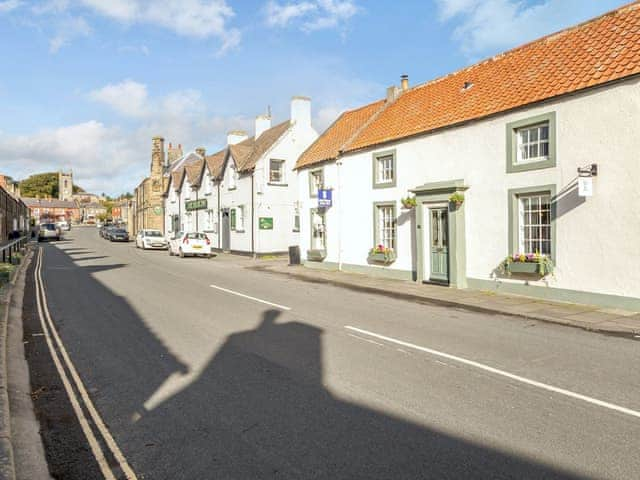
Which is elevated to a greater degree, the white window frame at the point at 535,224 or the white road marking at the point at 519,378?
the white window frame at the point at 535,224

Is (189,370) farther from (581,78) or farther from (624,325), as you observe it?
(581,78)

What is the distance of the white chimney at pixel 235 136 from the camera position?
36.9 m

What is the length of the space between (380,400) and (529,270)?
28.0 feet

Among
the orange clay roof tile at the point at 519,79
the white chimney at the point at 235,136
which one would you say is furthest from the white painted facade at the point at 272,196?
the orange clay roof tile at the point at 519,79

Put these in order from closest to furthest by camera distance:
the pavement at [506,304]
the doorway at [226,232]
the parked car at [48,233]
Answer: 1. the pavement at [506,304]
2. the doorway at [226,232]
3. the parked car at [48,233]

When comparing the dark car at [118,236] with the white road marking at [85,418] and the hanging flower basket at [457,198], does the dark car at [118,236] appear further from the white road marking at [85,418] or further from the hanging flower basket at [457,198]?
the white road marking at [85,418]

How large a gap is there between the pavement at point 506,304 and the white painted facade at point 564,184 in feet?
1.97

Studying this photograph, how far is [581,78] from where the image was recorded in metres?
11.7

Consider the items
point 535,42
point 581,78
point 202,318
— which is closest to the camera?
point 202,318

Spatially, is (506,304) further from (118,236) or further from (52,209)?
(52,209)

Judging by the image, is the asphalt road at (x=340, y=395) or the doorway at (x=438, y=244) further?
the doorway at (x=438, y=244)

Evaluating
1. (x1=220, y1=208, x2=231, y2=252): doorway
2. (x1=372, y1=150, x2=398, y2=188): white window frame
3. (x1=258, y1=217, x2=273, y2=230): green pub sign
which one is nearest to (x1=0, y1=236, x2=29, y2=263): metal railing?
(x1=220, y1=208, x2=231, y2=252): doorway

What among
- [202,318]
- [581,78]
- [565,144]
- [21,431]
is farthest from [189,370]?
[581,78]

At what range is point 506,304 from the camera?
38.3 ft
